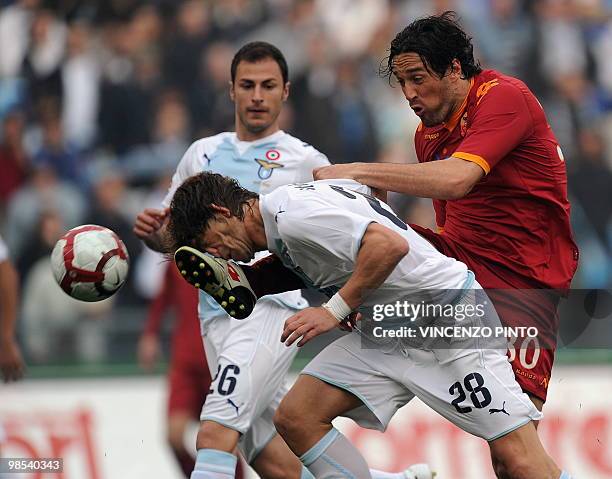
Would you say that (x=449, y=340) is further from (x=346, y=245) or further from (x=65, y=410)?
(x=65, y=410)

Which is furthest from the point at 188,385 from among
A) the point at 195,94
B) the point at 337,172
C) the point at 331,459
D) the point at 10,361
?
the point at 195,94

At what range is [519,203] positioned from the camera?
586 cm

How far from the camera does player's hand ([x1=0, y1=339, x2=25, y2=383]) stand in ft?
24.3

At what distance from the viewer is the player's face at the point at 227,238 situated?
529 cm

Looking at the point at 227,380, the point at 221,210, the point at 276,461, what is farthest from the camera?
the point at 276,461

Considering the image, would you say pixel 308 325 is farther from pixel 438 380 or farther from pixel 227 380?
pixel 227 380

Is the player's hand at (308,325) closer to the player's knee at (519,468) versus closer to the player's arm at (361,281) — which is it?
the player's arm at (361,281)

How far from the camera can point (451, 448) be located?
8984 mm

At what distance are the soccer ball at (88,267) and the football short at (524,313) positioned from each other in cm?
156

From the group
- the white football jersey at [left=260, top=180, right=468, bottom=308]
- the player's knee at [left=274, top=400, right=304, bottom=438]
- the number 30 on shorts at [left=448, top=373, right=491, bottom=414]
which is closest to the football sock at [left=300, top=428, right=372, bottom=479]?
the player's knee at [left=274, top=400, right=304, bottom=438]

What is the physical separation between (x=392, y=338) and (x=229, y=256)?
89 cm

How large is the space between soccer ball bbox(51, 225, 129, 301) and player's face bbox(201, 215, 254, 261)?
1.05 metres

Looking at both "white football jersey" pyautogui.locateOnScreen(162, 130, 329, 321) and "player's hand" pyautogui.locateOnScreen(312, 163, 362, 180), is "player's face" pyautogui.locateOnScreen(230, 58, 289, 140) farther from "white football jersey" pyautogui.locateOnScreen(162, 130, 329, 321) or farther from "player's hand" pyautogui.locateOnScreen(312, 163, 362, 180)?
"player's hand" pyautogui.locateOnScreen(312, 163, 362, 180)

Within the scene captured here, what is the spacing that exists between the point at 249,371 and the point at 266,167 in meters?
1.20
